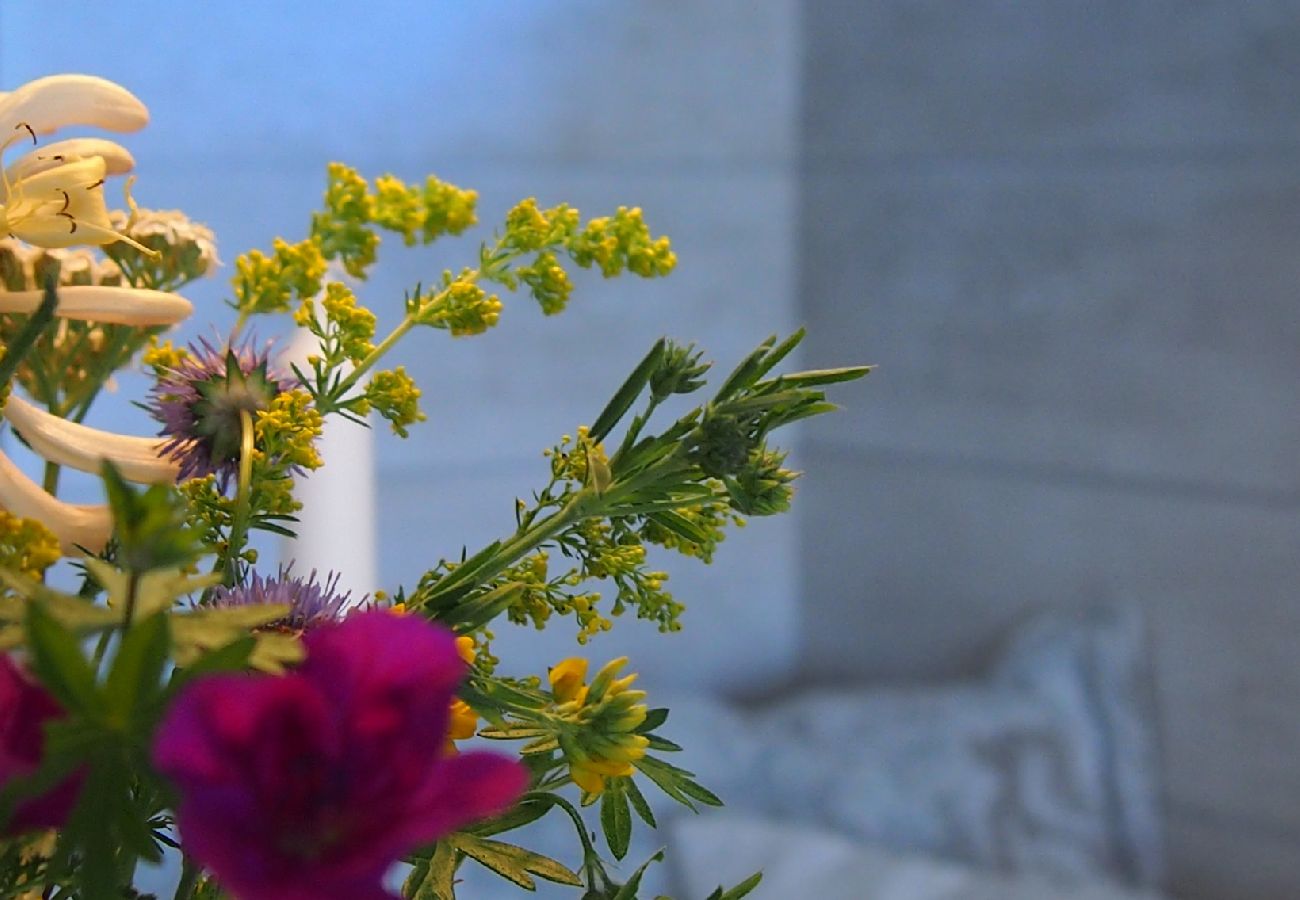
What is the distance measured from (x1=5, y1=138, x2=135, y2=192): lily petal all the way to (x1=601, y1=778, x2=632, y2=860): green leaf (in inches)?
5.4

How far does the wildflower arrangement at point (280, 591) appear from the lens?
0.13 metres

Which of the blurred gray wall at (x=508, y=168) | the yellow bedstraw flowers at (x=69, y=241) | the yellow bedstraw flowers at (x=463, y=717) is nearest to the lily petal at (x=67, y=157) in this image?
the yellow bedstraw flowers at (x=69, y=241)

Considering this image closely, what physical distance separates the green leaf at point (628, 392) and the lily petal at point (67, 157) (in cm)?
9

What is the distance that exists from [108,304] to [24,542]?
0.04 meters

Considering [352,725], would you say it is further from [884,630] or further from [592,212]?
[884,630]

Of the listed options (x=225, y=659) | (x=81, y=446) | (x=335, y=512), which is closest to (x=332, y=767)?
(x=225, y=659)

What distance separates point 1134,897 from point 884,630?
0.58 metres

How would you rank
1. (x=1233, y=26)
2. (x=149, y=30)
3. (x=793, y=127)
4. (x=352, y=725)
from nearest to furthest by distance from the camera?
(x=352, y=725), (x=149, y=30), (x=1233, y=26), (x=793, y=127)

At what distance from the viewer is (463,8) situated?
4.32 ft

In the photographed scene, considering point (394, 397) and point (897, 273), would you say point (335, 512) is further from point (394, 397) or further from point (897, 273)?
point (897, 273)

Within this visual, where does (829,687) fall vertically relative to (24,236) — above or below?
below

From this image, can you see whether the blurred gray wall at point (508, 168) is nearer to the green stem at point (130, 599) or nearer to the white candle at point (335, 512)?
the white candle at point (335, 512)

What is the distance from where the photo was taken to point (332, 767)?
132 millimetres

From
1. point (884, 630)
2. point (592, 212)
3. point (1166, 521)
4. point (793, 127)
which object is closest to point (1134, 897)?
point (1166, 521)
